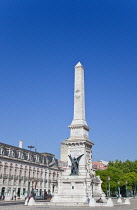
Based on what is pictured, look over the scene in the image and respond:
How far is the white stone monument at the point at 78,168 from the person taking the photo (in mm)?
40656

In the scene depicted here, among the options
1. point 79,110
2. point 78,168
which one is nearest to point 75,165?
point 78,168

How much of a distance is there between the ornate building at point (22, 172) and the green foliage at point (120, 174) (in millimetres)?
15699

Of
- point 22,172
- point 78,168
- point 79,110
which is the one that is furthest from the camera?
point 22,172

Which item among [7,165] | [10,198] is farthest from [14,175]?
[10,198]

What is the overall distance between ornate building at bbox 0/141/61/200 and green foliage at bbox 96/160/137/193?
51.5ft

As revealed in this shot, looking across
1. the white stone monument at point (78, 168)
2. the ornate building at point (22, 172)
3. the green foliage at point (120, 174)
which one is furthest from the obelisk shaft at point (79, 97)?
the green foliage at point (120, 174)

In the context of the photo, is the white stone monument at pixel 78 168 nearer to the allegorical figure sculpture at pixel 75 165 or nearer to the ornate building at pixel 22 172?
the allegorical figure sculpture at pixel 75 165

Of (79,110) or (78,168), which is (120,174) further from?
(78,168)

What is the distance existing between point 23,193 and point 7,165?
11.0 meters

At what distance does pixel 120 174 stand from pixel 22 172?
117 feet

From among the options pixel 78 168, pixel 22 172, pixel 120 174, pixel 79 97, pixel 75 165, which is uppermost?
pixel 79 97

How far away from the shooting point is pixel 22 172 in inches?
2960

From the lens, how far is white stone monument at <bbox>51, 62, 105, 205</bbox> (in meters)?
40.7

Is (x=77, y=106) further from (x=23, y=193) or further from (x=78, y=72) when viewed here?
(x=23, y=193)
